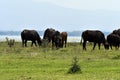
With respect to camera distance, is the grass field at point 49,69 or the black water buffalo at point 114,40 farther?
the black water buffalo at point 114,40

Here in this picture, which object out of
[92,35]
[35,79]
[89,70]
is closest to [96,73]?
[89,70]

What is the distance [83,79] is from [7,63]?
31.8ft

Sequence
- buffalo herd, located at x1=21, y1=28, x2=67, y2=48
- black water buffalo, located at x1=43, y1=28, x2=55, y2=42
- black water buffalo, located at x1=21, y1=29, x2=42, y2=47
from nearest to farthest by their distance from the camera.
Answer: buffalo herd, located at x1=21, y1=28, x2=67, y2=48 → black water buffalo, located at x1=43, y1=28, x2=55, y2=42 → black water buffalo, located at x1=21, y1=29, x2=42, y2=47

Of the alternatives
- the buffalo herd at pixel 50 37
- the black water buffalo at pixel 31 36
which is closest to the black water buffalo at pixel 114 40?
the buffalo herd at pixel 50 37

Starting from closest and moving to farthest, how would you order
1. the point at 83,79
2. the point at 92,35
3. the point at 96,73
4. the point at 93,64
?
1. the point at 83,79
2. the point at 96,73
3. the point at 93,64
4. the point at 92,35

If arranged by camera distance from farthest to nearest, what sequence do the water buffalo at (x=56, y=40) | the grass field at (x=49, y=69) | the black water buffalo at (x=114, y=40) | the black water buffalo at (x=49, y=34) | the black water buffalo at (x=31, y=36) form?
the black water buffalo at (x=31, y=36)
the black water buffalo at (x=49, y=34)
the black water buffalo at (x=114, y=40)
the water buffalo at (x=56, y=40)
the grass field at (x=49, y=69)

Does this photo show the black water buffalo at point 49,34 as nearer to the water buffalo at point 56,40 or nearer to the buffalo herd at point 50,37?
the buffalo herd at point 50,37

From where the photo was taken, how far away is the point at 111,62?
31078 mm

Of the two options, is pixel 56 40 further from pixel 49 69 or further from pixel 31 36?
pixel 49 69

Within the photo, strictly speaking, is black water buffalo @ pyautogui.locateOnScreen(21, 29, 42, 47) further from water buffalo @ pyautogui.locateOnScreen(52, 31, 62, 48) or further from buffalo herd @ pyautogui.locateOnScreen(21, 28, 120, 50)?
water buffalo @ pyautogui.locateOnScreen(52, 31, 62, 48)

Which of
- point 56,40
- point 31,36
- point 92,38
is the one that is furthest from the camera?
point 31,36

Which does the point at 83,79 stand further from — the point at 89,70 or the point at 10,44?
the point at 10,44

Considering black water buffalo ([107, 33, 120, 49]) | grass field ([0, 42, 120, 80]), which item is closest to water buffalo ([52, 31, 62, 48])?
black water buffalo ([107, 33, 120, 49])

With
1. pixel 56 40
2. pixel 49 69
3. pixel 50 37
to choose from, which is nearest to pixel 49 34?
pixel 50 37
